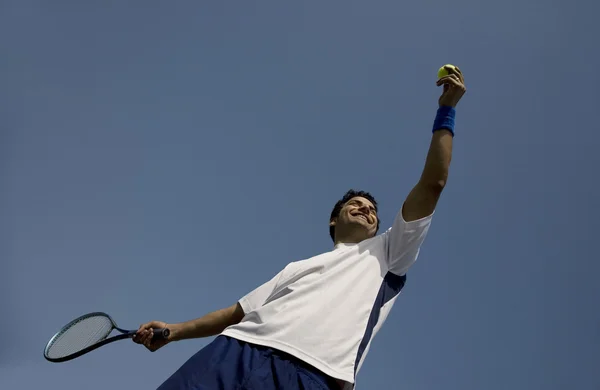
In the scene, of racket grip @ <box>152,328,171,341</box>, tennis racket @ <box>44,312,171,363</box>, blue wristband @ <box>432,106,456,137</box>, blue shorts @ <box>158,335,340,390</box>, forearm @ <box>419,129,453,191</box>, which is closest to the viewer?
blue shorts @ <box>158,335,340,390</box>

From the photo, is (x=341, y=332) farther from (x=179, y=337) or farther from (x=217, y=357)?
(x=179, y=337)

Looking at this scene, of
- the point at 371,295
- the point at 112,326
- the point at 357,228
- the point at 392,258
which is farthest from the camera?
the point at 112,326

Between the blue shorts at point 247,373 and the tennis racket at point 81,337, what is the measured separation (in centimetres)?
174

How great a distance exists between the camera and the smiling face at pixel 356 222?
457 cm

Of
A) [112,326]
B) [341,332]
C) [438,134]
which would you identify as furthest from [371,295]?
[112,326]

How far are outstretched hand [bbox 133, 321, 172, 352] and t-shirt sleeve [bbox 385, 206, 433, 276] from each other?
1.93 m

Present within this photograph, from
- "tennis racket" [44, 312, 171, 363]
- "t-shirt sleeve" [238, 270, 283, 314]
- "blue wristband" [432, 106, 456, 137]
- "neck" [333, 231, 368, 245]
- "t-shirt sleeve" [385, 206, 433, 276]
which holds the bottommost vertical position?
"tennis racket" [44, 312, 171, 363]

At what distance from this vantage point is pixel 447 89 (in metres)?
3.97

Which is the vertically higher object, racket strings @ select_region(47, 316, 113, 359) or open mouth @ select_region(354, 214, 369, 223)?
open mouth @ select_region(354, 214, 369, 223)

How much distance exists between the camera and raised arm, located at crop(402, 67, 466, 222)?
3.67 m

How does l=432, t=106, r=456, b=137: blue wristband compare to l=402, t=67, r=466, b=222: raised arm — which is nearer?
l=402, t=67, r=466, b=222: raised arm

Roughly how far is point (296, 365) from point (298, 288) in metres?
0.62

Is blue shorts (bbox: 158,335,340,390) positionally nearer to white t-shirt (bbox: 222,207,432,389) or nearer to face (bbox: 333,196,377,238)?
white t-shirt (bbox: 222,207,432,389)

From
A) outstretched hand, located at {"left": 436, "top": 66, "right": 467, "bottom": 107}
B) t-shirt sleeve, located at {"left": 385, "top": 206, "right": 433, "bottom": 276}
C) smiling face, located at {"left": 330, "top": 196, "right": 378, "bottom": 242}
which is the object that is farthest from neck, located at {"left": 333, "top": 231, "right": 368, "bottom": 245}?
outstretched hand, located at {"left": 436, "top": 66, "right": 467, "bottom": 107}
